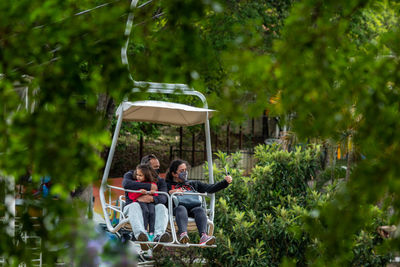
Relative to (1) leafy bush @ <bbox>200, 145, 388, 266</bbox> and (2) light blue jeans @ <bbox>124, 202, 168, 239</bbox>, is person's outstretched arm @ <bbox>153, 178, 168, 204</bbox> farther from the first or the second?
(1) leafy bush @ <bbox>200, 145, 388, 266</bbox>

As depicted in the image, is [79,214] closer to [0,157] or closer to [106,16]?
[0,157]

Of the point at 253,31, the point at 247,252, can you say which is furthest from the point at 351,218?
the point at 247,252

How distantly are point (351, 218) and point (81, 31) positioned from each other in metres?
0.97

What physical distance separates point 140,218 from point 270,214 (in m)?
3.19

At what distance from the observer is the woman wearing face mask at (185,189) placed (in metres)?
7.33

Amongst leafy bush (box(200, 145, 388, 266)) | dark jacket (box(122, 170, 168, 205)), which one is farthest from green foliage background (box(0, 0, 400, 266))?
leafy bush (box(200, 145, 388, 266))

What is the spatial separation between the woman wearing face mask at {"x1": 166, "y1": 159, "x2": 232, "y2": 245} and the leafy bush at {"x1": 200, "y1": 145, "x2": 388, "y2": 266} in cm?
211

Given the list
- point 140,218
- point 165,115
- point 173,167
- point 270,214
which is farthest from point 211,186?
point 270,214

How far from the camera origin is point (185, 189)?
7742 mm

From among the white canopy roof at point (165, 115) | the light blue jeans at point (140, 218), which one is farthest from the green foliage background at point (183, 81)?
the white canopy roof at point (165, 115)

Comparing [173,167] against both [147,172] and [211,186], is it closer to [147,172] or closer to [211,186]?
[147,172]

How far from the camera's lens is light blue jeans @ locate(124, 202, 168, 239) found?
23.5 feet

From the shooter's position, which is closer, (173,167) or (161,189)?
(161,189)

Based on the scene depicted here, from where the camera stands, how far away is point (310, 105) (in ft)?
6.45
